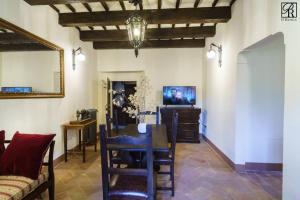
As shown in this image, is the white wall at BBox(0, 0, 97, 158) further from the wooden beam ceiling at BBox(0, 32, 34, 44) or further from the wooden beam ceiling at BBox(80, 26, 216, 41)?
the wooden beam ceiling at BBox(80, 26, 216, 41)

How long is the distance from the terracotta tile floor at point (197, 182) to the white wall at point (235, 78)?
1.59 ft

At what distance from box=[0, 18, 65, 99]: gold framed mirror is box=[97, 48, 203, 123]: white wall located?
2.62 m

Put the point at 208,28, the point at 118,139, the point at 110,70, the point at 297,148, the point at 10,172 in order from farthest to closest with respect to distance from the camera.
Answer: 1. the point at 110,70
2. the point at 208,28
3. the point at 10,172
4. the point at 297,148
5. the point at 118,139

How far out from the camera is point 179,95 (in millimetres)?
6465

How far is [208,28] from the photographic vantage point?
5.34 metres

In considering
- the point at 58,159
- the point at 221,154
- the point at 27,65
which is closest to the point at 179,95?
the point at 221,154

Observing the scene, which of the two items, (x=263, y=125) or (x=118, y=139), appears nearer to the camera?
(x=118, y=139)

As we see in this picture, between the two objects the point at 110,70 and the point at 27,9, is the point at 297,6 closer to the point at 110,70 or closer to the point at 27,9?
the point at 27,9

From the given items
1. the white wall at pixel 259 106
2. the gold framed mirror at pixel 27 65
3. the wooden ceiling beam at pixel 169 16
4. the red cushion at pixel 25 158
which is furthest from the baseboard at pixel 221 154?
the gold framed mirror at pixel 27 65

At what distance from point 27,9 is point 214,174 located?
13.3 feet

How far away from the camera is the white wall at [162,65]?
22.3 feet

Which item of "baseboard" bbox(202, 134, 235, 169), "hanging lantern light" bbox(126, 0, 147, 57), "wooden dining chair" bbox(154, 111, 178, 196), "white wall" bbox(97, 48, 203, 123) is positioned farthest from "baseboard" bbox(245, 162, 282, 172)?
"white wall" bbox(97, 48, 203, 123)

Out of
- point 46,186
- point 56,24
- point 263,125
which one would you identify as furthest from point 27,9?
point 263,125

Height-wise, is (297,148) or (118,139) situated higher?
(118,139)
